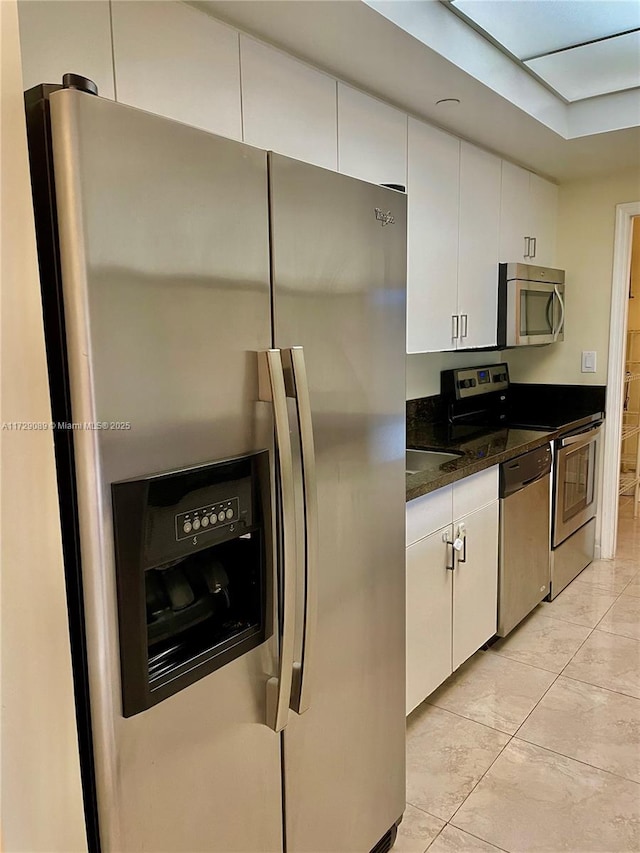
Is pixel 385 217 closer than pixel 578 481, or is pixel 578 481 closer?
pixel 385 217

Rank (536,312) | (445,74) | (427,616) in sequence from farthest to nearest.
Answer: (536,312) → (427,616) → (445,74)

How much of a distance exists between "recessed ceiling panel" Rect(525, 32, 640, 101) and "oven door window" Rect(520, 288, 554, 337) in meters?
0.89

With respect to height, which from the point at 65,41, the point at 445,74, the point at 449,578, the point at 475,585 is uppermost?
the point at 445,74

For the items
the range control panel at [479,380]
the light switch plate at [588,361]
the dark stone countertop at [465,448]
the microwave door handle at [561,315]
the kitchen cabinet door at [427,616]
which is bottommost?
the kitchen cabinet door at [427,616]

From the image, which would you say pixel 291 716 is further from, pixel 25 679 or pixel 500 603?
pixel 500 603

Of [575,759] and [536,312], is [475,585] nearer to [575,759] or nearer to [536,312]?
[575,759]

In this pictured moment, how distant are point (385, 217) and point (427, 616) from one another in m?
1.40

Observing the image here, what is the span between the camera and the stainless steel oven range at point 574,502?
126 inches

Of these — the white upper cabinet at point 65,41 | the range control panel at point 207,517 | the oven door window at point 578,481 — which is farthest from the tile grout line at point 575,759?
the white upper cabinet at point 65,41

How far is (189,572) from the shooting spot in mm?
1152

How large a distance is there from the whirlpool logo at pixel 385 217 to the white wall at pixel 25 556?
804 mm

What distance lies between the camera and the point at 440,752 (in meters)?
2.17

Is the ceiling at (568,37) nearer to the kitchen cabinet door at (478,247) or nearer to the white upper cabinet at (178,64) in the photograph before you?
the kitchen cabinet door at (478,247)

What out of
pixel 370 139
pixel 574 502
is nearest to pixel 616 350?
pixel 574 502
